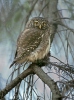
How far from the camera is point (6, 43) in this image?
239 cm

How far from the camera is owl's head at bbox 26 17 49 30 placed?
2222mm

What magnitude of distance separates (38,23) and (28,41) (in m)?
0.17

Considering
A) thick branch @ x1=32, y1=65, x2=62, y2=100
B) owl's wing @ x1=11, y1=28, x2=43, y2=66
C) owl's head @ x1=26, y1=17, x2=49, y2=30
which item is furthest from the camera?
owl's head @ x1=26, y1=17, x2=49, y2=30

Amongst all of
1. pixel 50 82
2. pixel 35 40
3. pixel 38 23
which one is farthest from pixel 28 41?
pixel 50 82

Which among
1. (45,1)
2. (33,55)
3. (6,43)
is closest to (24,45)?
(33,55)

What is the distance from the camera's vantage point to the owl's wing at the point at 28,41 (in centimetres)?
209

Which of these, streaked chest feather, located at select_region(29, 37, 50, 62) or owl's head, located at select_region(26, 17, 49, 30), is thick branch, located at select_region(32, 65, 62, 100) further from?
owl's head, located at select_region(26, 17, 49, 30)

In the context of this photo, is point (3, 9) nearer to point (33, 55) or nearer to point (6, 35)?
point (6, 35)

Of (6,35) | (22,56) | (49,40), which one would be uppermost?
(6,35)

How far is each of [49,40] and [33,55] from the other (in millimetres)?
163

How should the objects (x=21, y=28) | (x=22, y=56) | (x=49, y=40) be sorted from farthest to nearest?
(x=21, y=28), (x=49, y=40), (x=22, y=56)

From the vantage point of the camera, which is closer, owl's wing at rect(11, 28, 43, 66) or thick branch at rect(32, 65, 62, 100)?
thick branch at rect(32, 65, 62, 100)

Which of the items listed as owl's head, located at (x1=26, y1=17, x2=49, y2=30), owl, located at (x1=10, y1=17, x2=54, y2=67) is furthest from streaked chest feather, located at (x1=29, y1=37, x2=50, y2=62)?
owl's head, located at (x1=26, y1=17, x2=49, y2=30)

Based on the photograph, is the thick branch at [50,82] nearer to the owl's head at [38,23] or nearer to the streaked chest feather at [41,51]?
the streaked chest feather at [41,51]
